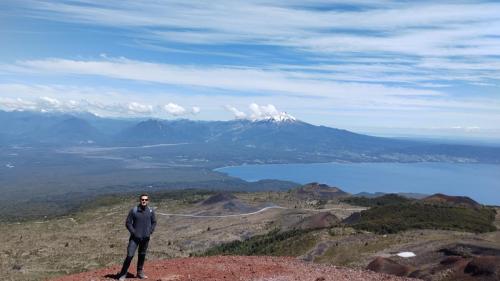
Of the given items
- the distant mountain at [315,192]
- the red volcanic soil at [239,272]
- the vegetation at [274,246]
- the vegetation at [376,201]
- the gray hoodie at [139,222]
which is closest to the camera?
the gray hoodie at [139,222]

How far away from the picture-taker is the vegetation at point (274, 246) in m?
49.5

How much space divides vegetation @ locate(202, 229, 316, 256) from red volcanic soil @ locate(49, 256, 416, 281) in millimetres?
24263

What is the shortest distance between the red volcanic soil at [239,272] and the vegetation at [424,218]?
31.2 metres

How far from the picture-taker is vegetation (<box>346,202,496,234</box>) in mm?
54650

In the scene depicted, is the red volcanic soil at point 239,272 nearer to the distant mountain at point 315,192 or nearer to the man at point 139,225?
the man at point 139,225

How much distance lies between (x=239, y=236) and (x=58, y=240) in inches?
977

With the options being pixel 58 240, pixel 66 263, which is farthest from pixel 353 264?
pixel 58 240

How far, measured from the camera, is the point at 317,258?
44.9 m

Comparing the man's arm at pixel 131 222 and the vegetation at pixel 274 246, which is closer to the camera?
the man's arm at pixel 131 222

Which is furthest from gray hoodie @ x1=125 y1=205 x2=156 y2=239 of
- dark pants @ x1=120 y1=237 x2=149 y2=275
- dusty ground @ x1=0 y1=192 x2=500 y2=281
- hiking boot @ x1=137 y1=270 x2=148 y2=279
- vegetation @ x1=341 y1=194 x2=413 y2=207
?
vegetation @ x1=341 y1=194 x2=413 y2=207

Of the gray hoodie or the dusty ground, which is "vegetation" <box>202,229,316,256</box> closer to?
the dusty ground

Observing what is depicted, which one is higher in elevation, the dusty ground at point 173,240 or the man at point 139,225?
the man at point 139,225

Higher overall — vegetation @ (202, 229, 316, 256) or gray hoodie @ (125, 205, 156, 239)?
gray hoodie @ (125, 205, 156, 239)

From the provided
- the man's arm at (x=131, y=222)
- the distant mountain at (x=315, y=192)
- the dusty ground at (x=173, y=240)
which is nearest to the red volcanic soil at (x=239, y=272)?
the man's arm at (x=131, y=222)
